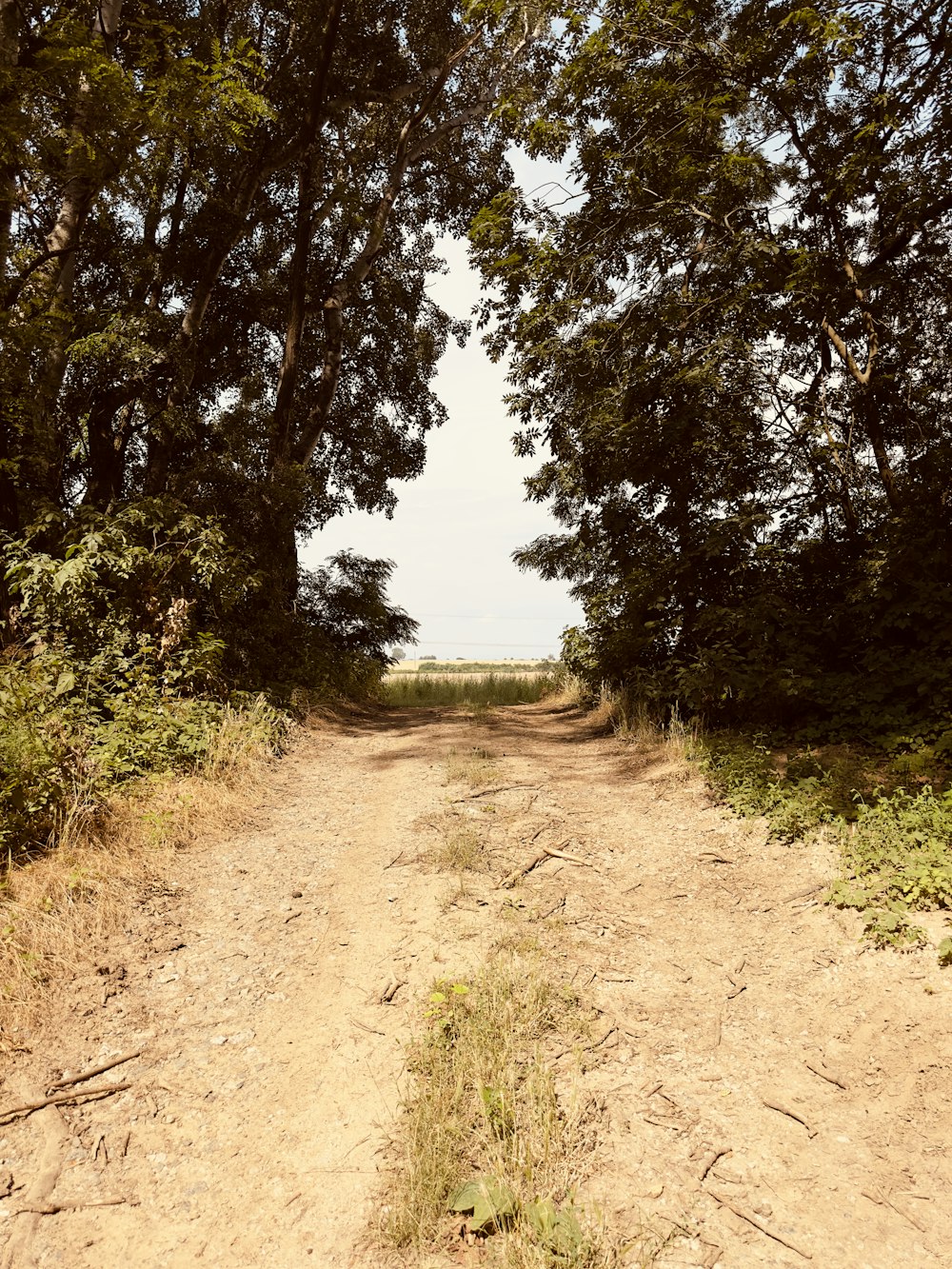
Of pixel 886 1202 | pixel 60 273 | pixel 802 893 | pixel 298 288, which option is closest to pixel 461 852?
pixel 802 893

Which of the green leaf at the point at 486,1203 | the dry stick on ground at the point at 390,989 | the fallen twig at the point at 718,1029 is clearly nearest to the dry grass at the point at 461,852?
the dry stick on ground at the point at 390,989

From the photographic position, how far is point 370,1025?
336cm

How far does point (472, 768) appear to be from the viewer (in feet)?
24.2

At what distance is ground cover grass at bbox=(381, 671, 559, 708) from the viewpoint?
16391 millimetres

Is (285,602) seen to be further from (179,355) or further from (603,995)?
(603,995)

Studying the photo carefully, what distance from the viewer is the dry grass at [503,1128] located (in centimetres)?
224

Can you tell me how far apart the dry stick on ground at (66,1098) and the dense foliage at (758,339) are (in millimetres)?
5825

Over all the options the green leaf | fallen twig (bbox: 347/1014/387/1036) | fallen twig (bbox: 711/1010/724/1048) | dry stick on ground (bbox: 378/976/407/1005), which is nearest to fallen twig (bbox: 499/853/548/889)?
dry stick on ground (bbox: 378/976/407/1005)

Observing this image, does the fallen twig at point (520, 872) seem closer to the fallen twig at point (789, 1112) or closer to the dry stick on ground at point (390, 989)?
the dry stick on ground at point (390, 989)

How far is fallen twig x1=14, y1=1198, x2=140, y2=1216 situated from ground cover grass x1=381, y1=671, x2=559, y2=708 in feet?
40.8

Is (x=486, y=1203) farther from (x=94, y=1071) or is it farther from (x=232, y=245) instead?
(x=232, y=245)

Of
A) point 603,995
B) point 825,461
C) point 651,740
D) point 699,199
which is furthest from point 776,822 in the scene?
point 699,199

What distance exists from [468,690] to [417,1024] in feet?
47.9

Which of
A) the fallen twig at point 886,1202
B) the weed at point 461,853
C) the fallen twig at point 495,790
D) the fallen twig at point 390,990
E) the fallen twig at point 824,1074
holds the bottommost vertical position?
the fallen twig at point 886,1202
